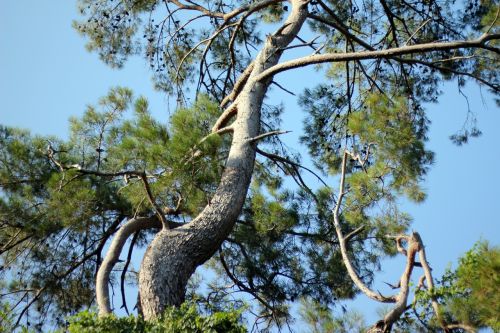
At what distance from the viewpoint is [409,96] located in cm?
498

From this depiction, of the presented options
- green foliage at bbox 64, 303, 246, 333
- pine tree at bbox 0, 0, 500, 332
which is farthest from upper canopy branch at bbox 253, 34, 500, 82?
green foliage at bbox 64, 303, 246, 333

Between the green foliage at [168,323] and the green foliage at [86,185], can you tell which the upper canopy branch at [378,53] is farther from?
the green foliage at [168,323]

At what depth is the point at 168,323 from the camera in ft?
8.06

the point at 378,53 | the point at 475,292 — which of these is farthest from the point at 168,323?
the point at 378,53

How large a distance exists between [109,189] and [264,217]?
880 millimetres

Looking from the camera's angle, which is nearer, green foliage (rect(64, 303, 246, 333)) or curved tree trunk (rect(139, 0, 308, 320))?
green foliage (rect(64, 303, 246, 333))

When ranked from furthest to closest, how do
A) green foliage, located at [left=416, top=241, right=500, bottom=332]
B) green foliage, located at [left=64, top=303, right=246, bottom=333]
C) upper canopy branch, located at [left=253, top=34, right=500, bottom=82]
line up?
upper canopy branch, located at [left=253, top=34, right=500, bottom=82] < green foliage, located at [left=64, top=303, right=246, bottom=333] < green foliage, located at [left=416, top=241, right=500, bottom=332]

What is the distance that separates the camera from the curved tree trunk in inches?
111

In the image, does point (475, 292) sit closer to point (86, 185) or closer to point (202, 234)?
point (202, 234)

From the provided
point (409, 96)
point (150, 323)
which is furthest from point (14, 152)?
point (409, 96)

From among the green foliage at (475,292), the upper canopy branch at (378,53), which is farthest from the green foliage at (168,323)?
the upper canopy branch at (378,53)

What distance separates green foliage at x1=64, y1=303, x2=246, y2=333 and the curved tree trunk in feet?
0.73

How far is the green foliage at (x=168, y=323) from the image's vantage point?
245 cm

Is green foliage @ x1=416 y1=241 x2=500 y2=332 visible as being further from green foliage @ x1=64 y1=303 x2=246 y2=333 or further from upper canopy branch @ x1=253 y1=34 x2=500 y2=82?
upper canopy branch @ x1=253 y1=34 x2=500 y2=82
